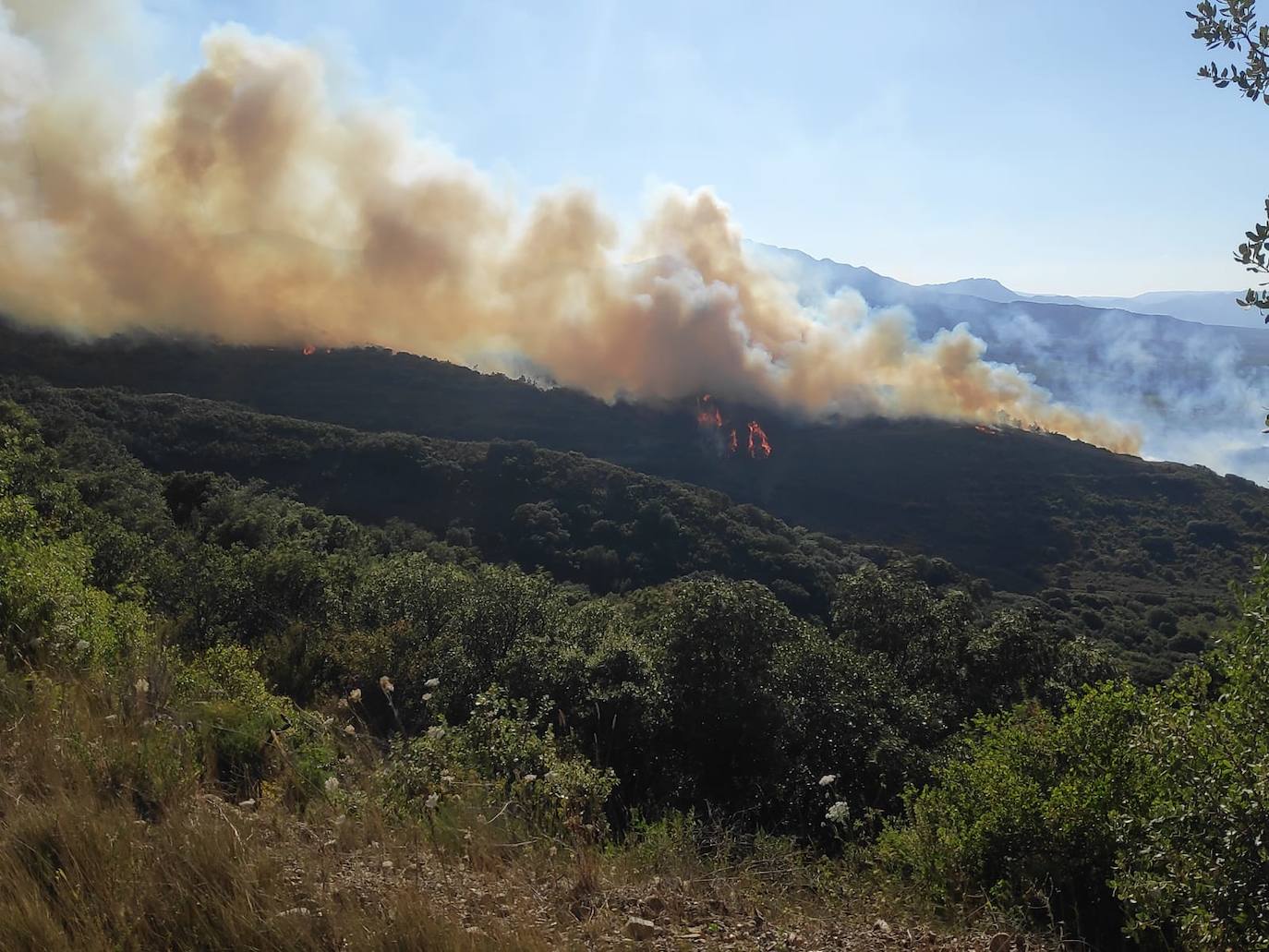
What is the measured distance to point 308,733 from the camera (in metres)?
6.53

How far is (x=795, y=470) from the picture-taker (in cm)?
13138

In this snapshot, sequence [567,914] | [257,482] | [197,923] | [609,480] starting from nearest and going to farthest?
[197,923] → [567,914] → [257,482] → [609,480]

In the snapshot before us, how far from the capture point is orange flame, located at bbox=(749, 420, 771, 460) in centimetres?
13750

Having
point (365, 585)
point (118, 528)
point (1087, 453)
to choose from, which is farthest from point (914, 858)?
point (1087, 453)

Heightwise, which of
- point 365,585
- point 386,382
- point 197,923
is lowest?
point 365,585

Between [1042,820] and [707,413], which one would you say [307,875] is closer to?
[1042,820]

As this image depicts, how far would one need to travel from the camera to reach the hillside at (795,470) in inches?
3191

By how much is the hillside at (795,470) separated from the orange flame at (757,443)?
6.07 feet

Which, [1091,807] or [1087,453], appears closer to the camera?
[1091,807]

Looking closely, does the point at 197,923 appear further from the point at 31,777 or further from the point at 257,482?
the point at 257,482

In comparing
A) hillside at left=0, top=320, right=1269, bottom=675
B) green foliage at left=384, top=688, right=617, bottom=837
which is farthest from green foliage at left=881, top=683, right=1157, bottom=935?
hillside at left=0, top=320, right=1269, bottom=675

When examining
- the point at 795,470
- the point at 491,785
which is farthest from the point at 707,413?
the point at 491,785

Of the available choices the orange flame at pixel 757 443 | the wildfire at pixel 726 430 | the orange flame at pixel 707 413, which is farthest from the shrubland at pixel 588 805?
the orange flame at pixel 707 413

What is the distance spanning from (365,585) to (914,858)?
2661 centimetres
